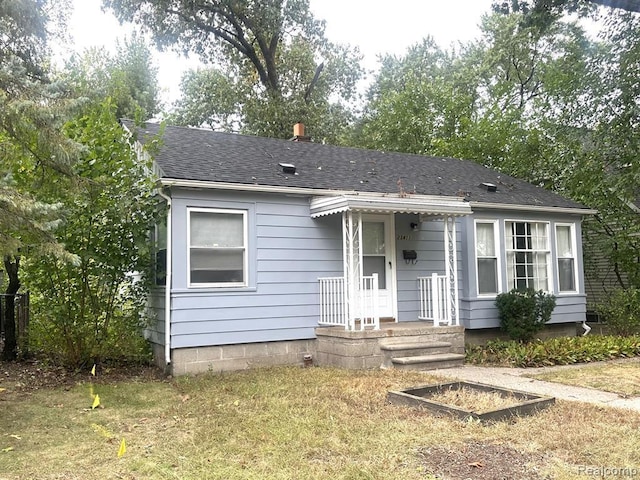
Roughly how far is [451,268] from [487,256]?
94 cm

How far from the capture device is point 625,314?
41.0 ft

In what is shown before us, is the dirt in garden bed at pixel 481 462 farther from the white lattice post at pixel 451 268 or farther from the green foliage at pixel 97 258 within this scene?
the green foliage at pixel 97 258

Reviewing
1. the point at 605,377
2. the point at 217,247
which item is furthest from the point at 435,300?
the point at 217,247

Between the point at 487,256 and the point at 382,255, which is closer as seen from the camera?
the point at 382,255

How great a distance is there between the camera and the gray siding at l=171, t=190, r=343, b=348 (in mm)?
7930

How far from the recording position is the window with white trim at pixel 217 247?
8117 millimetres

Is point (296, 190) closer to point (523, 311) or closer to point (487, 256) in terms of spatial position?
point (487, 256)

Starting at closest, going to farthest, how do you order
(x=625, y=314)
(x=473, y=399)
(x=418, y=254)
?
(x=473, y=399), (x=418, y=254), (x=625, y=314)

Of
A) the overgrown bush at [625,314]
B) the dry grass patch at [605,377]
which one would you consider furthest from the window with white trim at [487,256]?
Result: the overgrown bush at [625,314]

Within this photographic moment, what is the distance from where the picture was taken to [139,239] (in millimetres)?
7934

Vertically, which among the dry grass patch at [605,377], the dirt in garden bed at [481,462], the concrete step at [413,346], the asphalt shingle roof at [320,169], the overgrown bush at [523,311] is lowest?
the dry grass patch at [605,377]

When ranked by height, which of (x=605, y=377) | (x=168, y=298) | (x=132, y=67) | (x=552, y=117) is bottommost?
(x=605, y=377)

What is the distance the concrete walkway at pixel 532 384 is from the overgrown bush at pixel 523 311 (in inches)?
55.2

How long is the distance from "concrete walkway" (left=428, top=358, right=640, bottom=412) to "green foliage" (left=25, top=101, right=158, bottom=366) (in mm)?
4760
